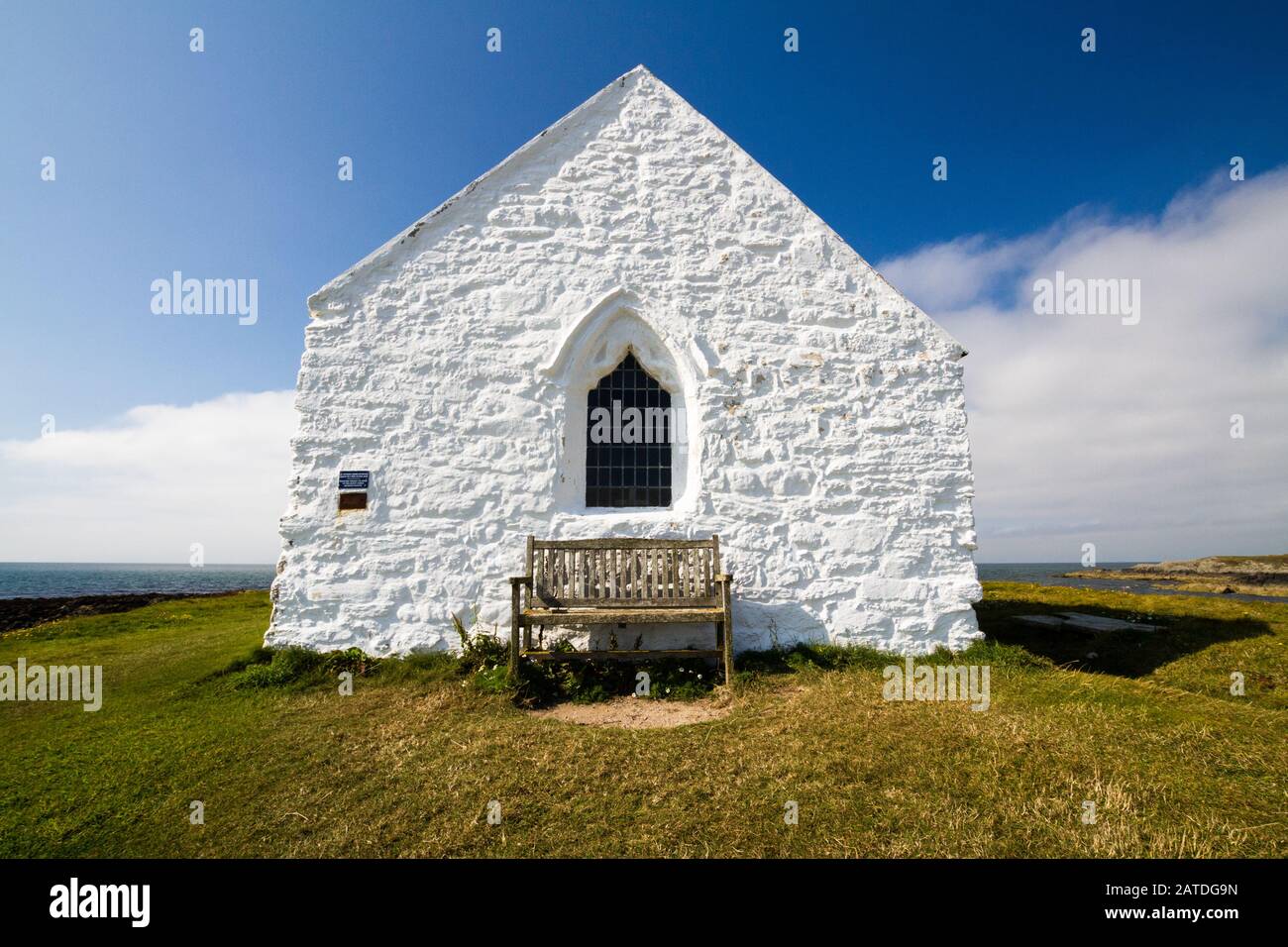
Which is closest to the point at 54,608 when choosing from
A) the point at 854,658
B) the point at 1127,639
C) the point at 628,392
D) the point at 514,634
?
the point at 514,634

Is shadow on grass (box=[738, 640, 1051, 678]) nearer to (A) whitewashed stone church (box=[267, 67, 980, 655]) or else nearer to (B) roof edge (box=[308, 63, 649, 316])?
(A) whitewashed stone church (box=[267, 67, 980, 655])

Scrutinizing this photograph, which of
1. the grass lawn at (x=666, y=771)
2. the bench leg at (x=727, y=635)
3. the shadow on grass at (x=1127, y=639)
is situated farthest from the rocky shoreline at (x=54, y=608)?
the shadow on grass at (x=1127, y=639)

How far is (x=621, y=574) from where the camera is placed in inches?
235

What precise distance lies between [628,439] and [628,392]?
2.02 feet

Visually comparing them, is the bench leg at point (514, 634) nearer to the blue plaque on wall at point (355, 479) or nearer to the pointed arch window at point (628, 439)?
the pointed arch window at point (628, 439)

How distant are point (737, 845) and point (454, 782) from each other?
1.87 meters

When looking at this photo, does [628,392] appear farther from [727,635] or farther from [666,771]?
[666,771]

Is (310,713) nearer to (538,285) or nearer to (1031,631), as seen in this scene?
(538,285)

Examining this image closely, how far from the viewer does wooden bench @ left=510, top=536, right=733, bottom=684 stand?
5586mm

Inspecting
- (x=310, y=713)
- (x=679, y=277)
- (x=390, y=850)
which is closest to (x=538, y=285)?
(x=679, y=277)

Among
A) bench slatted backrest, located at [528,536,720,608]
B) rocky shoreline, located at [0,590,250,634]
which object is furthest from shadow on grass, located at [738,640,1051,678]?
rocky shoreline, located at [0,590,250,634]

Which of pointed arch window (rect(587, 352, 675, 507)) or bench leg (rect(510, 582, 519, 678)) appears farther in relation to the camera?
pointed arch window (rect(587, 352, 675, 507))

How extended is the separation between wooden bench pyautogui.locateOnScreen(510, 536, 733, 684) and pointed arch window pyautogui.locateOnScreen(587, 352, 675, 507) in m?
1.10
